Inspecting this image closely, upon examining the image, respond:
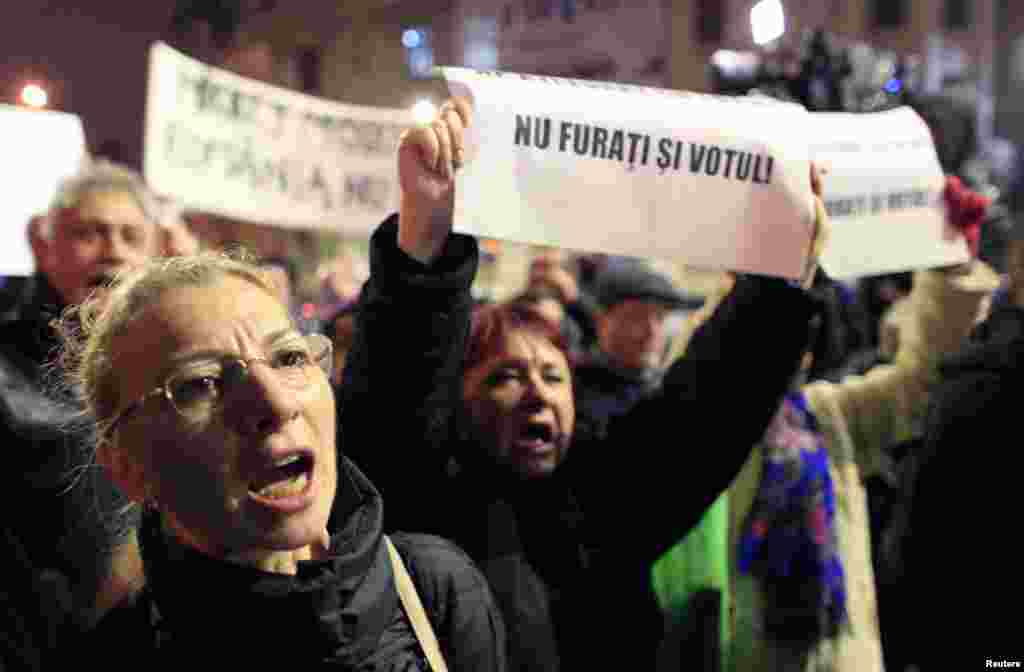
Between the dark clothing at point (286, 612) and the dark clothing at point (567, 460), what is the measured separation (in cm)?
38

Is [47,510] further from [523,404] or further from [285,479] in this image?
[523,404]

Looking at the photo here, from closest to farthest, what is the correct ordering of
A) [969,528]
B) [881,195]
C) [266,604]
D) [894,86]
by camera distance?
Result: [266,604], [969,528], [881,195], [894,86]

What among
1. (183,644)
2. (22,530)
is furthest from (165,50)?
(183,644)

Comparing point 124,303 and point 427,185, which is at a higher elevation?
point 427,185

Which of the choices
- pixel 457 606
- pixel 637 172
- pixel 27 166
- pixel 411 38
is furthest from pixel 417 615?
pixel 411 38

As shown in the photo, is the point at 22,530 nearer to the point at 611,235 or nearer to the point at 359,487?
the point at 359,487

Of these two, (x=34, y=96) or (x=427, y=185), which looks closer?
(x=427, y=185)

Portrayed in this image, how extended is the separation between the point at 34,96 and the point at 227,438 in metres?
2.30

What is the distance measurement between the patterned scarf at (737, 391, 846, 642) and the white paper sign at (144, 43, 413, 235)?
2.07 meters

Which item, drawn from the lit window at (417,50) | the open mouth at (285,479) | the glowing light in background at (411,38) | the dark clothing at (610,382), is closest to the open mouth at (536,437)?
the open mouth at (285,479)

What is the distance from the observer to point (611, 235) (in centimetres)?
235

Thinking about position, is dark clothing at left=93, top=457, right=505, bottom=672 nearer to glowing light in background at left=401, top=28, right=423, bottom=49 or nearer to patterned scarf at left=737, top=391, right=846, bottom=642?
patterned scarf at left=737, top=391, right=846, bottom=642

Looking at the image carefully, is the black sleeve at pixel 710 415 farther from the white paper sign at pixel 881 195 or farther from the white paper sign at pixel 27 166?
the white paper sign at pixel 27 166

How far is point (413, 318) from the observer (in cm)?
208
